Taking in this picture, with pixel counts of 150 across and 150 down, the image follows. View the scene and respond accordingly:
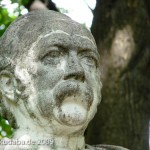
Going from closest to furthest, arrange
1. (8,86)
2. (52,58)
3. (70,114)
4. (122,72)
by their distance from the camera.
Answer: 1. (70,114)
2. (52,58)
3. (8,86)
4. (122,72)

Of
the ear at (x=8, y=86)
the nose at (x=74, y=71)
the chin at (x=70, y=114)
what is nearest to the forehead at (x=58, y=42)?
the nose at (x=74, y=71)

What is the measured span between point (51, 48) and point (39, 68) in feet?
0.53

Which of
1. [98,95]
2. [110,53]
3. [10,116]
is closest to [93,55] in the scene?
[98,95]

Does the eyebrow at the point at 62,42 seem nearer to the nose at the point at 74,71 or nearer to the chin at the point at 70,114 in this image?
the nose at the point at 74,71

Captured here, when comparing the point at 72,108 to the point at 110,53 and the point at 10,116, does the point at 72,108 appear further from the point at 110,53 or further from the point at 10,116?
the point at 110,53

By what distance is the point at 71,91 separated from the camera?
423 centimetres

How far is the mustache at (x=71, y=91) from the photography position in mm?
4211

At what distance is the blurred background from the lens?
A: 7.06 meters

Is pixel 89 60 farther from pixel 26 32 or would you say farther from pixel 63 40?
pixel 26 32

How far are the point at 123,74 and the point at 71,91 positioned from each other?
121 inches

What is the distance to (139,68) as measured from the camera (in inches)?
289

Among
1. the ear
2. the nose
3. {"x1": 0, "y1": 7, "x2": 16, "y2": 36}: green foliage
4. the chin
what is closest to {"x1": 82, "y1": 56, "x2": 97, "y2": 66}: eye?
the nose

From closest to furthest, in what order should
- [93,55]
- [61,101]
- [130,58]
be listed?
[61,101], [93,55], [130,58]

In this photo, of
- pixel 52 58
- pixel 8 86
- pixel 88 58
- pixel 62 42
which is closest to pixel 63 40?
pixel 62 42
